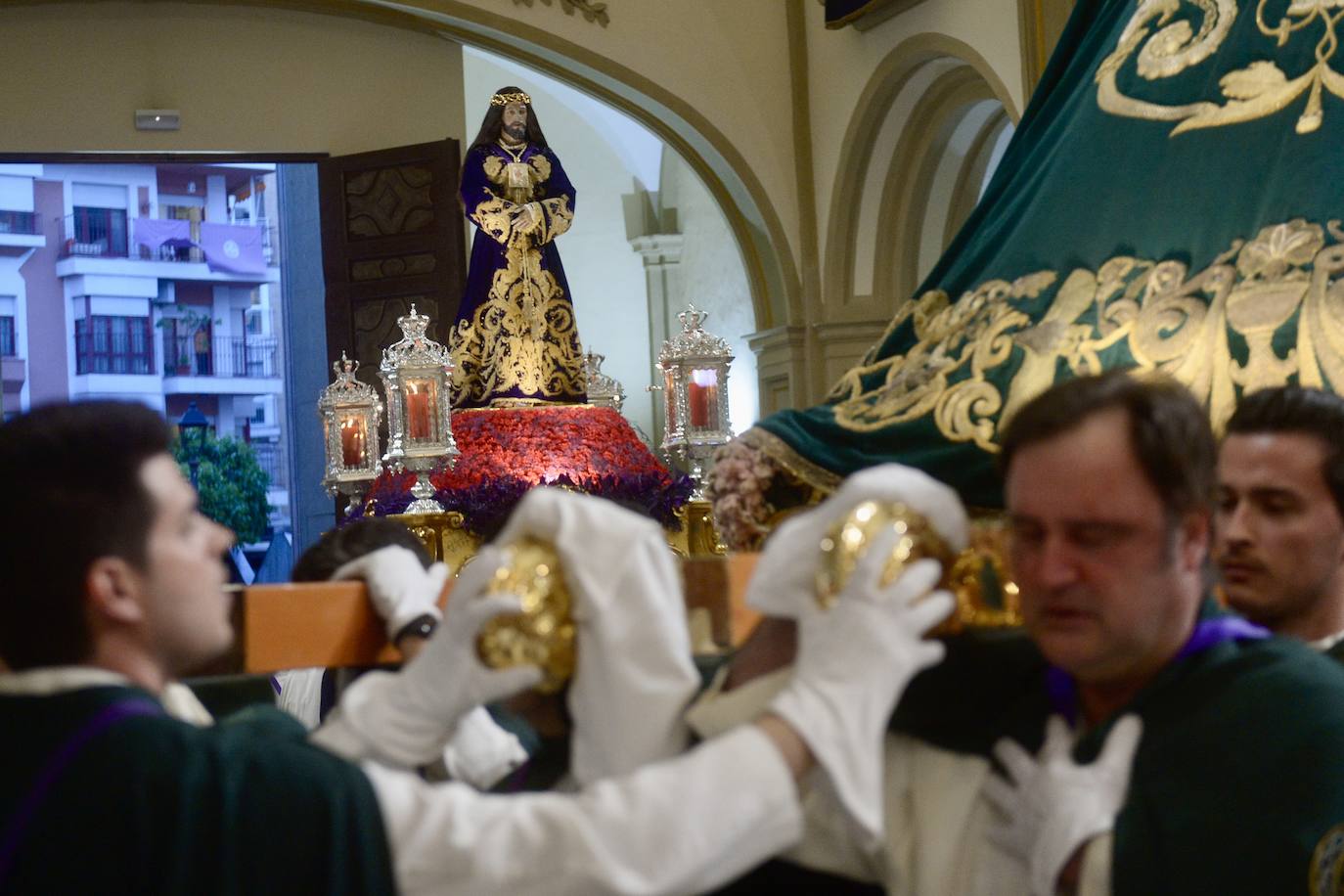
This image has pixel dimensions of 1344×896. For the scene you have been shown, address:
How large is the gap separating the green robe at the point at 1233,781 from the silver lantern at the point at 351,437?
4834 mm

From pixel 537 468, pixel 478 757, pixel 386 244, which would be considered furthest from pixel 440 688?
pixel 386 244

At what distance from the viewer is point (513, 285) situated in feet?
21.6

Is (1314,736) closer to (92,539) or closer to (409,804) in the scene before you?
(409,804)

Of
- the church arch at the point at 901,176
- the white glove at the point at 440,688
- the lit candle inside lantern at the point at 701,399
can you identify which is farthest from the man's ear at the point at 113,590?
the church arch at the point at 901,176

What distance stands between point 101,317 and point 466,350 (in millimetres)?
11780

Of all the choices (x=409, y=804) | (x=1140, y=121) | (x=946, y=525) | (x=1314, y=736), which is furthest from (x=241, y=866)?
(x=1140, y=121)

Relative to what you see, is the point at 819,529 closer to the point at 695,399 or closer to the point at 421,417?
the point at 421,417

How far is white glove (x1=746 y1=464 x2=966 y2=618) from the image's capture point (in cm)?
126

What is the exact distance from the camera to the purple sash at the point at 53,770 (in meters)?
1.23

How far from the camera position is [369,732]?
1.42 meters

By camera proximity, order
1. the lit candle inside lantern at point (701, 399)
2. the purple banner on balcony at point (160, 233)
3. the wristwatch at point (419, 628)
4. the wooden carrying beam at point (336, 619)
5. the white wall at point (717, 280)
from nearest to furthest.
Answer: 1. the wooden carrying beam at point (336, 619)
2. the wristwatch at point (419, 628)
3. the lit candle inside lantern at point (701, 399)
4. the white wall at point (717, 280)
5. the purple banner on balcony at point (160, 233)

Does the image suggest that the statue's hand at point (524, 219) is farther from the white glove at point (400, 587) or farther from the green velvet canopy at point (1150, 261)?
the white glove at point (400, 587)

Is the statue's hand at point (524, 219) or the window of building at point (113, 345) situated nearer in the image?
the statue's hand at point (524, 219)

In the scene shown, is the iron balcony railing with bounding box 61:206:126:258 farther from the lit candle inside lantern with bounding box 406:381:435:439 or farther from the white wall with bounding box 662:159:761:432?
the lit candle inside lantern with bounding box 406:381:435:439
